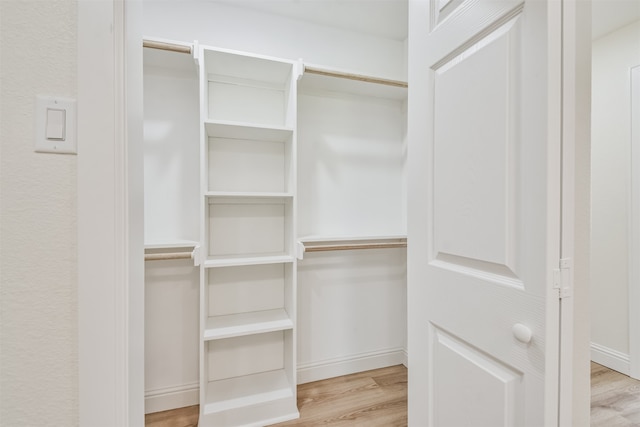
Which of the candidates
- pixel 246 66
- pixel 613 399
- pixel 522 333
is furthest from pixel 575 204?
pixel 613 399

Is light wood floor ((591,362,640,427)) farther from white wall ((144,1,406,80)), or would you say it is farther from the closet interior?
white wall ((144,1,406,80))

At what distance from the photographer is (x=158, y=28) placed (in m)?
1.69

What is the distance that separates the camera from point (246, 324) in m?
1.66

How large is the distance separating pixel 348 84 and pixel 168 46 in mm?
1072

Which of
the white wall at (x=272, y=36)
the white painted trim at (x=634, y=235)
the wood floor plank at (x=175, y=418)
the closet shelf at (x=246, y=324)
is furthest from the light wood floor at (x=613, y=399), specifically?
the white wall at (x=272, y=36)

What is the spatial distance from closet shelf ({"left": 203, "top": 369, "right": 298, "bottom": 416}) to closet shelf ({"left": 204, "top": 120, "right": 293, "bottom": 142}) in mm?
1535

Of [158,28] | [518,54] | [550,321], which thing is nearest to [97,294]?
[550,321]

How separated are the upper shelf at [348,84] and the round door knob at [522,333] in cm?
158

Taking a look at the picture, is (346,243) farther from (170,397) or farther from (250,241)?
(170,397)

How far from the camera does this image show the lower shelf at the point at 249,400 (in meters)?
1.57

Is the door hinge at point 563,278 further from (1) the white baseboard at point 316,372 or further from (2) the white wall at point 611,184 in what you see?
(2) the white wall at point 611,184

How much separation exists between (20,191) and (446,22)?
123 cm

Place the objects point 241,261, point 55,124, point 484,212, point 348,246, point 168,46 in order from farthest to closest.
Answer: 1. point 348,246
2. point 241,261
3. point 168,46
4. point 484,212
5. point 55,124

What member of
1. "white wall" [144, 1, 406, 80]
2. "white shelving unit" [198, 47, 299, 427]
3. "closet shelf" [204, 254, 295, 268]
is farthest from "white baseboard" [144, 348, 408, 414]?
"white wall" [144, 1, 406, 80]
